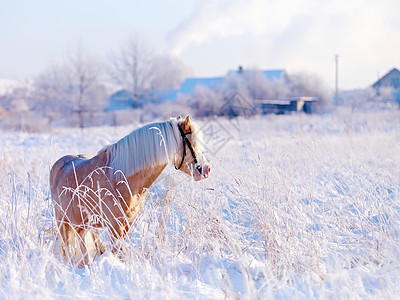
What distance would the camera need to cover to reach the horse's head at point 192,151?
2975 mm

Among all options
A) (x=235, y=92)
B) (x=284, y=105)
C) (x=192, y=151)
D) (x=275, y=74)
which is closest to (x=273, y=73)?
(x=275, y=74)

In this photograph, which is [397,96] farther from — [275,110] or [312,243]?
[312,243]

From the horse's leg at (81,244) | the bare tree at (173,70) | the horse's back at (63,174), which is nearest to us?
the horse's leg at (81,244)

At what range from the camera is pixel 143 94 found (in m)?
40.8

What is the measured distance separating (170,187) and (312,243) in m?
1.19

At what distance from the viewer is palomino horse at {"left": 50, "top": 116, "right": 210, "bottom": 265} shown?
286 cm

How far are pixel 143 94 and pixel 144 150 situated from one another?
38.8 metres

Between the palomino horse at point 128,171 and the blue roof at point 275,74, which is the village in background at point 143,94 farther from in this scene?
the palomino horse at point 128,171

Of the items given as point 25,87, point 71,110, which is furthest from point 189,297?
point 25,87

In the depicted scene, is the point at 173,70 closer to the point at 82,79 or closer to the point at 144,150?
the point at 82,79

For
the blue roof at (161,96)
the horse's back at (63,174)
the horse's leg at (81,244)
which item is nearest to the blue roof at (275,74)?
the blue roof at (161,96)

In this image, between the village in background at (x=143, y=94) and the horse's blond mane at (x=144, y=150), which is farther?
the village in background at (x=143, y=94)

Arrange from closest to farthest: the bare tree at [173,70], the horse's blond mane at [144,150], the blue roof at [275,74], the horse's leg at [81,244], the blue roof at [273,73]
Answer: the horse's leg at [81,244] → the horse's blond mane at [144,150] → the blue roof at [273,73] → the blue roof at [275,74] → the bare tree at [173,70]

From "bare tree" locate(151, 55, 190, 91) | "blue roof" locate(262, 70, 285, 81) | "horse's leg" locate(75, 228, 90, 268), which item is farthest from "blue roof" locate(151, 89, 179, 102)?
"horse's leg" locate(75, 228, 90, 268)
